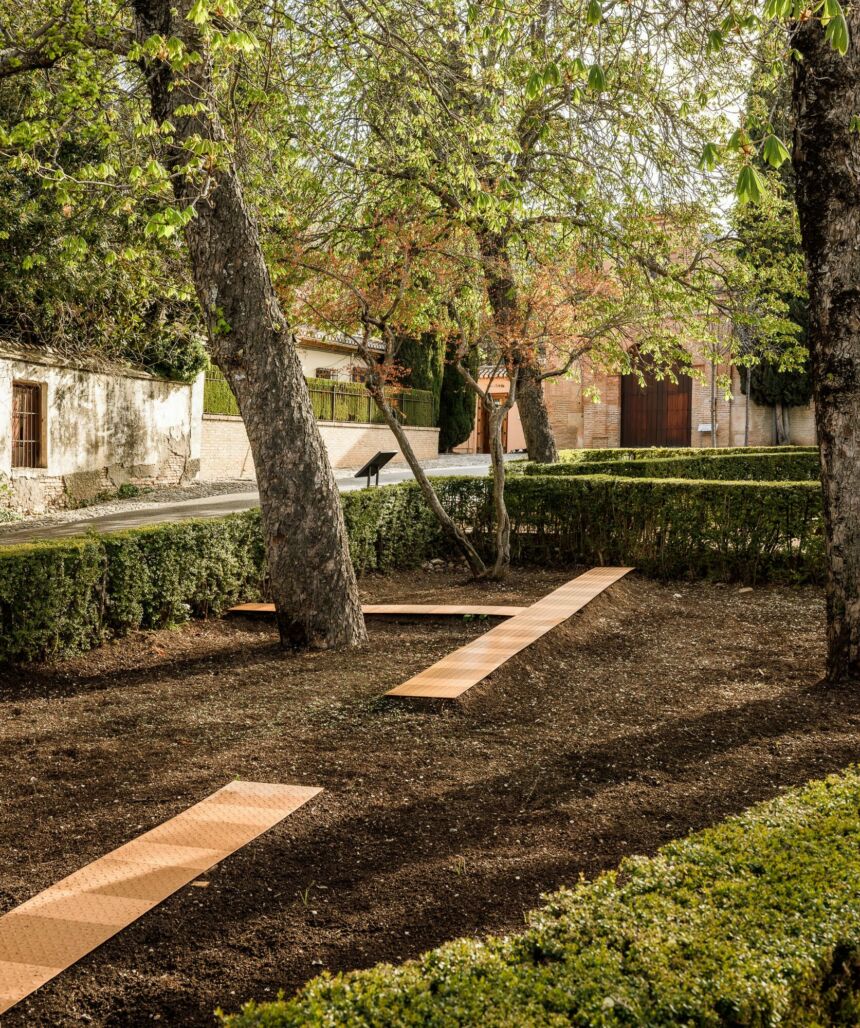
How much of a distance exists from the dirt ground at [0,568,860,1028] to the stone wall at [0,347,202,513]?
886 centimetres

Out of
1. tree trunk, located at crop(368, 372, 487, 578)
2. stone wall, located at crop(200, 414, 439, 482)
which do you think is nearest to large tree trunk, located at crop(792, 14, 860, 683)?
tree trunk, located at crop(368, 372, 487, 578)

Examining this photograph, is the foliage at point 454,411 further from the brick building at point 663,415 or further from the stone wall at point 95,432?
the stone wall at point 95,432

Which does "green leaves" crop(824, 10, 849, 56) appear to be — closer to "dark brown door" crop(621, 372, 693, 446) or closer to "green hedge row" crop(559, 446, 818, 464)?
"green hedge row" crop(559, 446, 818, 464)

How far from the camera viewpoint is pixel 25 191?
47.3 ft

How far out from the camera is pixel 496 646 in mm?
6555

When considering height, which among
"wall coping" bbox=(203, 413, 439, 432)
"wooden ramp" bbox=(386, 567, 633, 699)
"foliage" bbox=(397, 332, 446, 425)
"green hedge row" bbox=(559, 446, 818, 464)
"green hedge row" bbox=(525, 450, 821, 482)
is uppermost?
"foliage" bbox=(397, 332, 446, 425)

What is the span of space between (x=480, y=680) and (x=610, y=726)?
35.5 inches

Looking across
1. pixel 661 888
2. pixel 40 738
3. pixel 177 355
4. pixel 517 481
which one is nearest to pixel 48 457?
pixel 177 355

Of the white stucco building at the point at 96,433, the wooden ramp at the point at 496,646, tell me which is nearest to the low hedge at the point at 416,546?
the wooden ramp at the point at 496,646

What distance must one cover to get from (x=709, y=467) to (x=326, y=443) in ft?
32.5

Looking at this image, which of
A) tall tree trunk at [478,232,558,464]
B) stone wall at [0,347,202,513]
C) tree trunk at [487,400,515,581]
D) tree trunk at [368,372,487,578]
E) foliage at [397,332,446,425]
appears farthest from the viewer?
foliage at [397,332,446,425]

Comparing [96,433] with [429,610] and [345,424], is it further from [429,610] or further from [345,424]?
[429,610]

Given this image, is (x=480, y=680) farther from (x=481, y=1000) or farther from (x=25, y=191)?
(x=25, y=191)

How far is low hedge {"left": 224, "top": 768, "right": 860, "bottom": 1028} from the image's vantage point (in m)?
1.93
